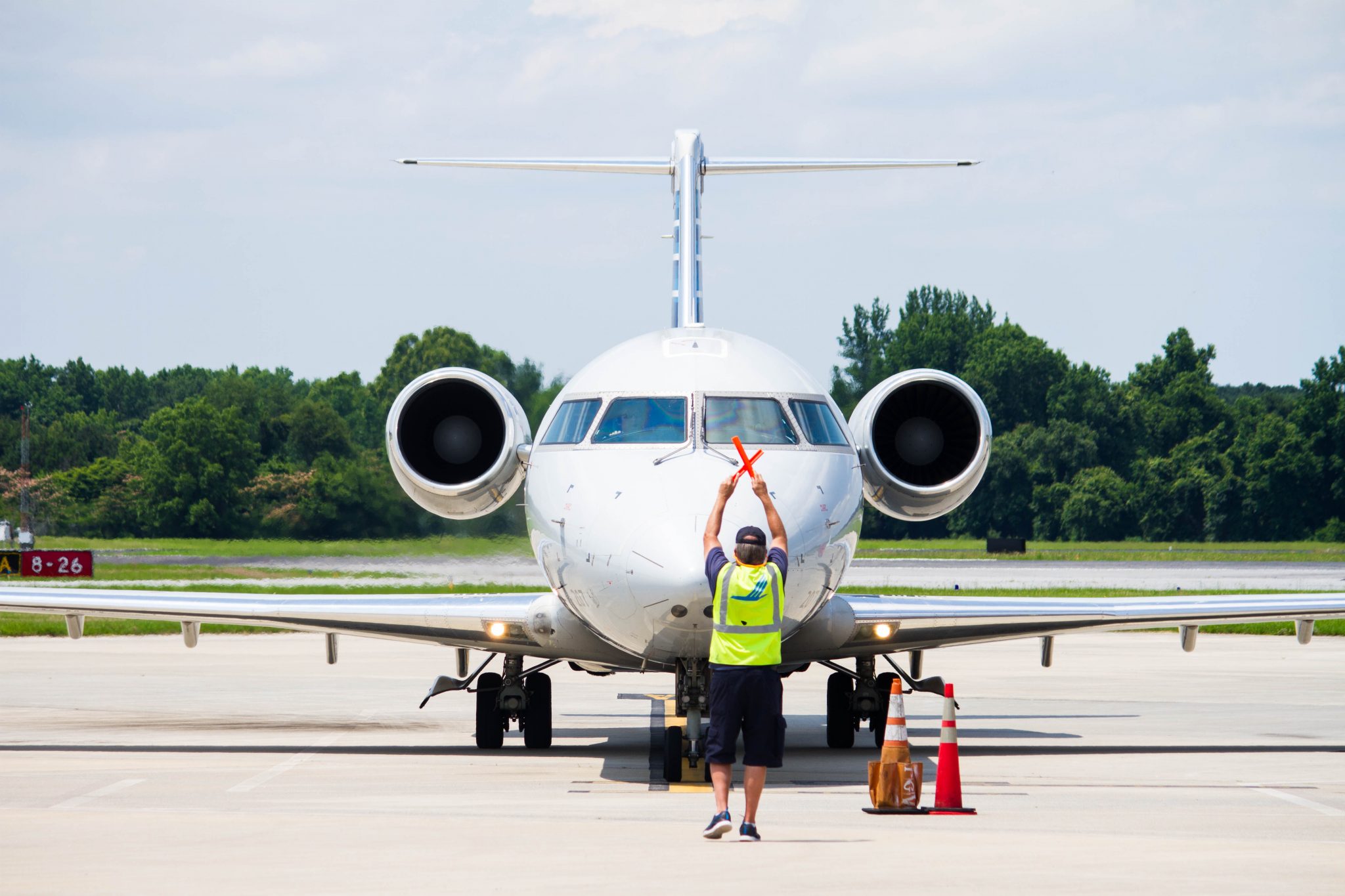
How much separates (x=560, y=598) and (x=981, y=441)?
4139 mm

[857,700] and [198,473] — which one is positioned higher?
[198,473]

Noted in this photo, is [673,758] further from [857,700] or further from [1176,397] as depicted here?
[1176,397]

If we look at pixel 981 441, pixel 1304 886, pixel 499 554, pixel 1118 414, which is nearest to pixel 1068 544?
pixel 1118 414

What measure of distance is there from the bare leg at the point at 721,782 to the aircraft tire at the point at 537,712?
566 cm

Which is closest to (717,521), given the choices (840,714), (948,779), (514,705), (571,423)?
(948,779)

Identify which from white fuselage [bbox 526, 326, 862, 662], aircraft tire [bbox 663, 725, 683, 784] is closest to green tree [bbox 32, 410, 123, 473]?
white fuselage [bbox 526, 326, 862, 662]

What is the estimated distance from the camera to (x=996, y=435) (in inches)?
3784

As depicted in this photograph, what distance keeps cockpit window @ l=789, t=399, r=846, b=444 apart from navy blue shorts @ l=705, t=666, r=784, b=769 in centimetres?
319

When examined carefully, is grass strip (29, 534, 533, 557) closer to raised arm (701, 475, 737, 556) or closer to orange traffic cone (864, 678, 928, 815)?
orange traffic cone (864, 678, 928, 815)

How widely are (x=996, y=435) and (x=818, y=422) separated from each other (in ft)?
278

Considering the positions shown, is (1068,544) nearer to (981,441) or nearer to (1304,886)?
(981,441)

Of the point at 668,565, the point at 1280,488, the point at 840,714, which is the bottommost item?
the point at 840,714

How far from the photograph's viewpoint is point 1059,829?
389 inches

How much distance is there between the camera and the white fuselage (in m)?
11.0
